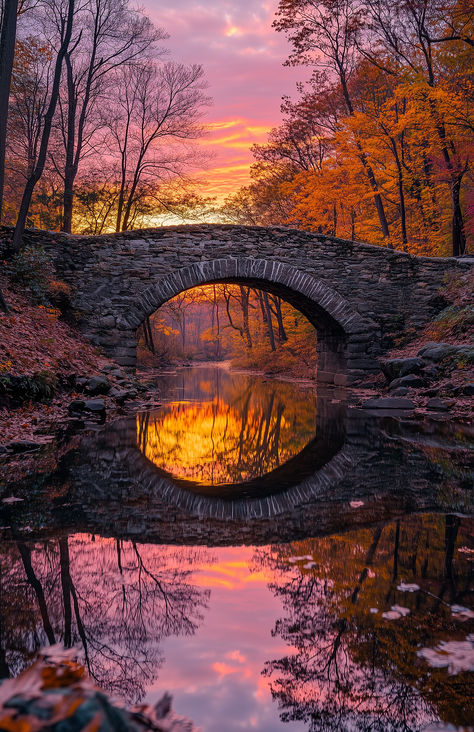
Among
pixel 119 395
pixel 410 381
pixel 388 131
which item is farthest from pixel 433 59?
pixel 119 395

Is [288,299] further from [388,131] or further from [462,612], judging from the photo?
[462,612]

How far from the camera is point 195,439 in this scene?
21.7 feet

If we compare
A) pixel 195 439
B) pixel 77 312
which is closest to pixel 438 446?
pixel 195 439

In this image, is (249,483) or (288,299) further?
(288,299)

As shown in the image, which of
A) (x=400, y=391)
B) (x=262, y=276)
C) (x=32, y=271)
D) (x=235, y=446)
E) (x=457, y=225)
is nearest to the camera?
(x=235, y=446)

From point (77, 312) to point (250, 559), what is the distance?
37.3 ft

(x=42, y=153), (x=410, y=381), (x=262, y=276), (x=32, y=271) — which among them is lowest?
(x=410, y=381)

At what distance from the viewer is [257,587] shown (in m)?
2.16

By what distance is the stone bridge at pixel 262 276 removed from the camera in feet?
42.4

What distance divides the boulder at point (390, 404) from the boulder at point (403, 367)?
68.9 inches

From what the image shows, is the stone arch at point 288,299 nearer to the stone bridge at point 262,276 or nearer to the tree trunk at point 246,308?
the stone bridge at point 262,276

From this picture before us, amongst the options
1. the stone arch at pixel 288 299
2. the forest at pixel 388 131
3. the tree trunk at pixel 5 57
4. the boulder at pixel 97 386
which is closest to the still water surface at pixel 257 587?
the boulder at pixel 97 386

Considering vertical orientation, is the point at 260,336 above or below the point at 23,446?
above

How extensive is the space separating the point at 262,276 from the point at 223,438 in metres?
7.77
